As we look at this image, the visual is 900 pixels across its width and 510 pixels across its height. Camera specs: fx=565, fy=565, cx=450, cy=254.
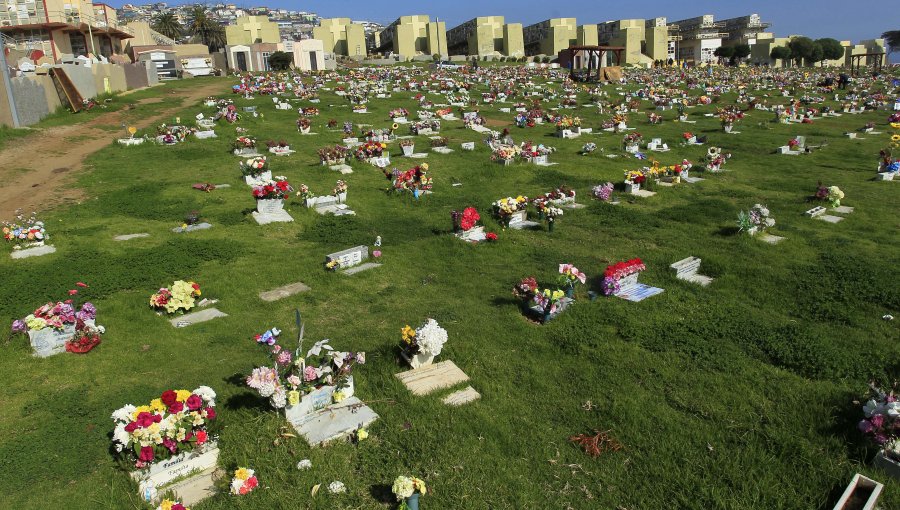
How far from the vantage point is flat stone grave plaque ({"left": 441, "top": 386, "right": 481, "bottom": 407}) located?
7.24 metres

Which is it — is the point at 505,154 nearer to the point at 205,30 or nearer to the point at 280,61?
the point at 280,61

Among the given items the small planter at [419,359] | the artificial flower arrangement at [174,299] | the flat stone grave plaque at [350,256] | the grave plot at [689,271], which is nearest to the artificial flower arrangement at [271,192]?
the flat stone grave plaque at [350,256]

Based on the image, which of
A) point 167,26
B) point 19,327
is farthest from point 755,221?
point 167,26

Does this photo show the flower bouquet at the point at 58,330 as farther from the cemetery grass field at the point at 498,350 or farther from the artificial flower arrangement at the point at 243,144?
the artificial flower arrangement at the point at 243,144

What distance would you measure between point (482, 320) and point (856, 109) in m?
41.6

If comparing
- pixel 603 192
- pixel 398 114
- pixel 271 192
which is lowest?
Result: pixel 603 192

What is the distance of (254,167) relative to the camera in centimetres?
1820

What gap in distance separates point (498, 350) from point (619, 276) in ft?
10.5

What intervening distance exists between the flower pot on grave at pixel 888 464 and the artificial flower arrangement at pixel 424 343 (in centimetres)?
500

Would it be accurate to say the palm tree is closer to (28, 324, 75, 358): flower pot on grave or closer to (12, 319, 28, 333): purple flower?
(12, 319, 28, 333): purple flower

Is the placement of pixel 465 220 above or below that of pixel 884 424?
above

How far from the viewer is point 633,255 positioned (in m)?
12.7

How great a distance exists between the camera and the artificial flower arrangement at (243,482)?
562cm

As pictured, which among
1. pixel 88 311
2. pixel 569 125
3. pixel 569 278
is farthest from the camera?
pixel 569 125
